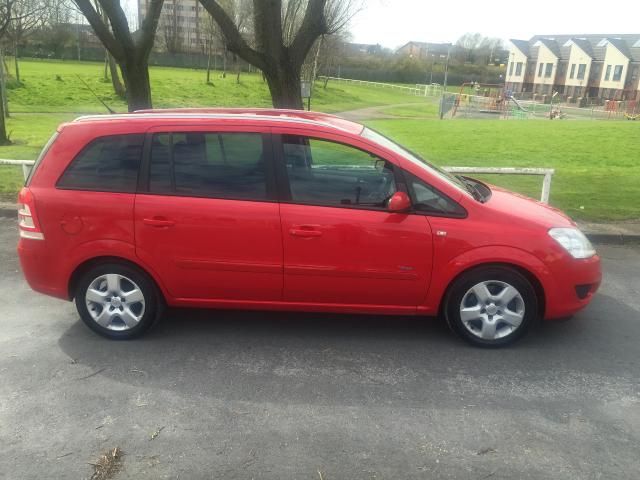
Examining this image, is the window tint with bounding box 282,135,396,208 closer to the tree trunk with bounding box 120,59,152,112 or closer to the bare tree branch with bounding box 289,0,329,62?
the bare tree branch with bounding box 289,0,329,62

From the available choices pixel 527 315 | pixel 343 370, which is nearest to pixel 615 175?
pixel 527 315

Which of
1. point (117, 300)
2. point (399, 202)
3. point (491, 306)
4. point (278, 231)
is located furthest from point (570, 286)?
point (117, 300)

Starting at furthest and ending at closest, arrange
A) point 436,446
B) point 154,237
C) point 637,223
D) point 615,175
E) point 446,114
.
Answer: point 446,114 < point 615,175 < point 637,223 < point 154,237 < point 436,446

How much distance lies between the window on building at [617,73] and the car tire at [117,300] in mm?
74413

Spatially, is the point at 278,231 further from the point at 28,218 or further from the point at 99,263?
the point at 28,218

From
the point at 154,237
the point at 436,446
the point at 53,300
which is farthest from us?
the point at 53,300

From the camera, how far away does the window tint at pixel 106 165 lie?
4078 mm

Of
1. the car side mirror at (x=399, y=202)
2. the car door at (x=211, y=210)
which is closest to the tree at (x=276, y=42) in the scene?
the car door at (x=211, y=210)

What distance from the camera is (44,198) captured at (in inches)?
161

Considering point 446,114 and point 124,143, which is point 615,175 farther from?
point 446,114

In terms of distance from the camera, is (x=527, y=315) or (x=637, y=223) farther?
(x=637, y=223)

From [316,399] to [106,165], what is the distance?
88.7 inches

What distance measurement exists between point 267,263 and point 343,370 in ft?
3.03

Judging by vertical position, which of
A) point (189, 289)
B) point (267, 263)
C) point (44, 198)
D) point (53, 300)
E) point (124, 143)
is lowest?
point (53, 300)
